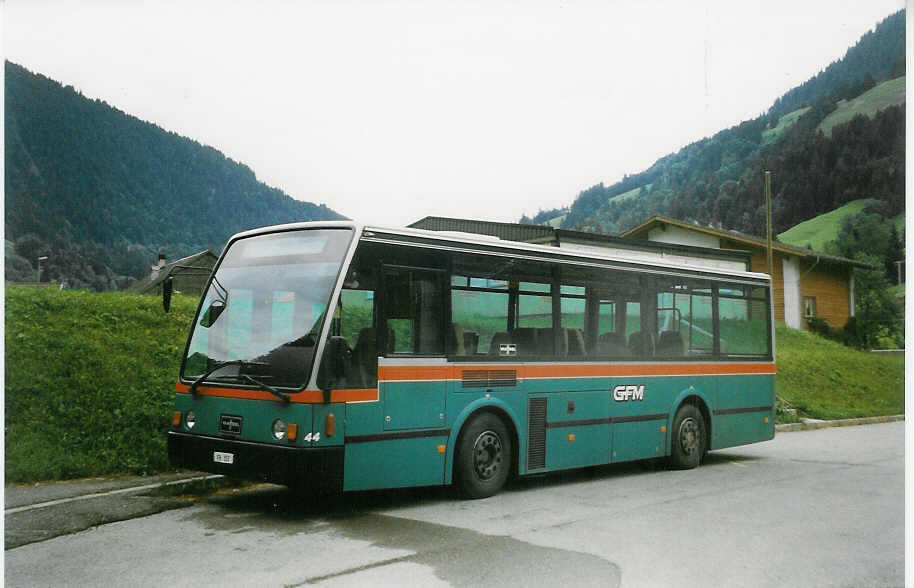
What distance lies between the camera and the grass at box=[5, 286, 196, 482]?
385 inches

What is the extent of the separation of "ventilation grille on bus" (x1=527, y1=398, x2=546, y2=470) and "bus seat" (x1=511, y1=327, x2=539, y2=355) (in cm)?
55

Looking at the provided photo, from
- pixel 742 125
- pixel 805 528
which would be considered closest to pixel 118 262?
pixel 742 125

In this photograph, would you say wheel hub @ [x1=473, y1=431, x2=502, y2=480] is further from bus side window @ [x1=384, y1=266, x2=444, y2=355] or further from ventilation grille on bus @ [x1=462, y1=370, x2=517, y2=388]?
bus side window @ [x1=384, y1=266, x2=444, y2=355]

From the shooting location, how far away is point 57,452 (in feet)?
32.0

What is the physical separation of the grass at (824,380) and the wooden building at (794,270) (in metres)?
0.58

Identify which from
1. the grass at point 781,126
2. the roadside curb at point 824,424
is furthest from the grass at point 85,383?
the roadside curb at point 824,424

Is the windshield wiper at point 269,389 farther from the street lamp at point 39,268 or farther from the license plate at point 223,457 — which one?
the street lamp at point 39,268

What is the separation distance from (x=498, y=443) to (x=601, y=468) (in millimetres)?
3033

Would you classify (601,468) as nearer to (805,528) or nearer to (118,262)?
(805,528)

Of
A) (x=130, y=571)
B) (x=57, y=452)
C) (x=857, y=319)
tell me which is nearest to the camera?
(x=130, y=571)

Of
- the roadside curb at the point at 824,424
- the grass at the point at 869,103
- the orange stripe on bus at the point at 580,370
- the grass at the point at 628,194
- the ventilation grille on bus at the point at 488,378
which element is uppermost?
the grass at the point at 628,194

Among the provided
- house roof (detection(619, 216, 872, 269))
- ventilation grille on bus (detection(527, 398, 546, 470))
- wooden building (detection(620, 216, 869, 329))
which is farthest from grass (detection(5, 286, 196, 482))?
house roof (detection(619, 216, 872, 269))

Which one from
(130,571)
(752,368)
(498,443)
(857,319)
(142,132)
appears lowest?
(130,571)

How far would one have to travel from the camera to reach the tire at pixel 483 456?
848 cm
